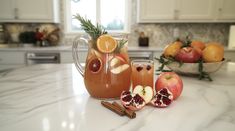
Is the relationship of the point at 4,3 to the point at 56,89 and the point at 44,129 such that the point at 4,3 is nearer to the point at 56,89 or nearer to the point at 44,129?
the point at 56,89

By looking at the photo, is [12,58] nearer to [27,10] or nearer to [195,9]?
[27,10]

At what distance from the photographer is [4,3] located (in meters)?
3.02

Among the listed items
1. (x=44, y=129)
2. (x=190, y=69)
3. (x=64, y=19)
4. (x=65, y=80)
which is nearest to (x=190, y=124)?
(x=44, y=129)

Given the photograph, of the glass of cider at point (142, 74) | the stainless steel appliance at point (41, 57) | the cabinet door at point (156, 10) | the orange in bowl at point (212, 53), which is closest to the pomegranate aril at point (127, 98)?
the glass of cider at point (142, 74)

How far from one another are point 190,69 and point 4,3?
289 cm

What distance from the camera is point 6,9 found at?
119 inches

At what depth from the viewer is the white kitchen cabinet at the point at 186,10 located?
2906 mm

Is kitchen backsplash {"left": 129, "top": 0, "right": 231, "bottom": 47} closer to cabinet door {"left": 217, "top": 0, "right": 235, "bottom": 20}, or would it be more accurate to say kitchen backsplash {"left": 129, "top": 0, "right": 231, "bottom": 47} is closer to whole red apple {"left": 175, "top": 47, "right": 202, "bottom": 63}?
cabinet door {"left": 217, "top": 0, "right": 235, "bottom": 20}

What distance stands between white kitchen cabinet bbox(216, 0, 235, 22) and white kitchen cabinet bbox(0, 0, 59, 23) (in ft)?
7.50

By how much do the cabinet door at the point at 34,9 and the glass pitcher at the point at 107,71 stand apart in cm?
251

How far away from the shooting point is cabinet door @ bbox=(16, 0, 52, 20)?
302 centimetres

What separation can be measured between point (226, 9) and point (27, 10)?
9.01 ft

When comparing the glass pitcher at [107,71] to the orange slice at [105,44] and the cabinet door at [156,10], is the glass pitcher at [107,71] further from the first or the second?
the cabinet door at [156,10]

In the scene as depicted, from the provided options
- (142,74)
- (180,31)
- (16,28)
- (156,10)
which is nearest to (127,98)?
(142,74)
